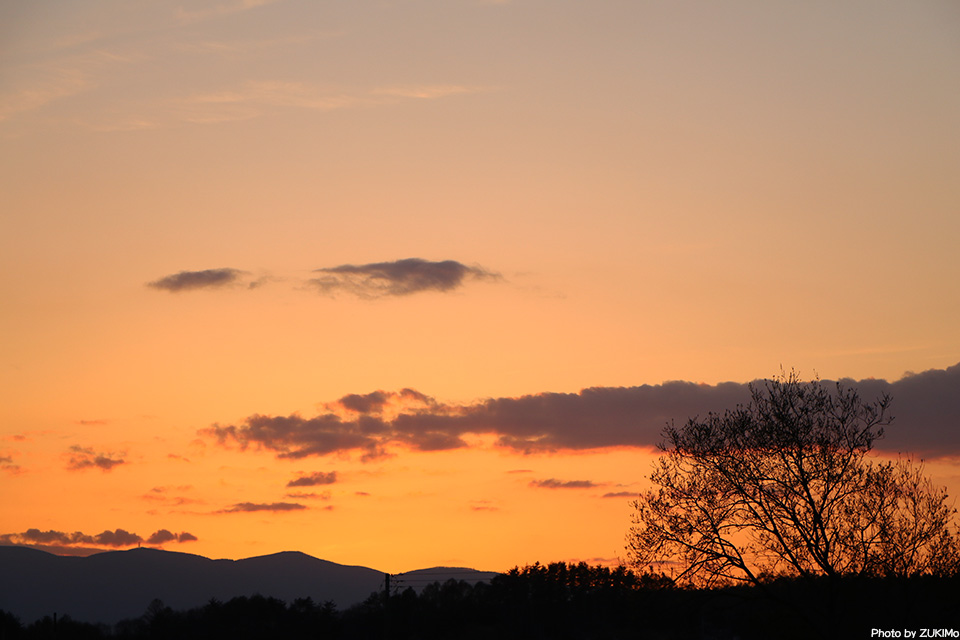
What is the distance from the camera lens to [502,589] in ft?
415

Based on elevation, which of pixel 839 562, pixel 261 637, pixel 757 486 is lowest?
pixel 261 637

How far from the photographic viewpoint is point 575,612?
112 meters

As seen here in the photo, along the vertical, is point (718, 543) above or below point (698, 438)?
below

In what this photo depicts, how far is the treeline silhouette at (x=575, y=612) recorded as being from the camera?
34906 millimetres

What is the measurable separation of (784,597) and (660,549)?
465 cm

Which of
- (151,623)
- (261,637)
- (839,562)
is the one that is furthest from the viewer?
(151,623)

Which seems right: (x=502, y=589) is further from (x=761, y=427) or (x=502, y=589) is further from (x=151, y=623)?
(x=761, y=427)

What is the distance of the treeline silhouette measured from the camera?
1374 inches

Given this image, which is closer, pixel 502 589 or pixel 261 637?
pixel 261 637

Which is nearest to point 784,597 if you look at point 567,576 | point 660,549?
point 660,549

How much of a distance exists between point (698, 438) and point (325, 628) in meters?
92.9

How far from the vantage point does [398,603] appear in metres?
122

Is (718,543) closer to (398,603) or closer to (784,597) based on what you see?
(784,597)

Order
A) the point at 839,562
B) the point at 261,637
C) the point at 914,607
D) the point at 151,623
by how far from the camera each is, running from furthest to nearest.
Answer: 1. the point at 151,623
2. the point at 261,637
3. the point at 914,607
4. the point at 839,562
